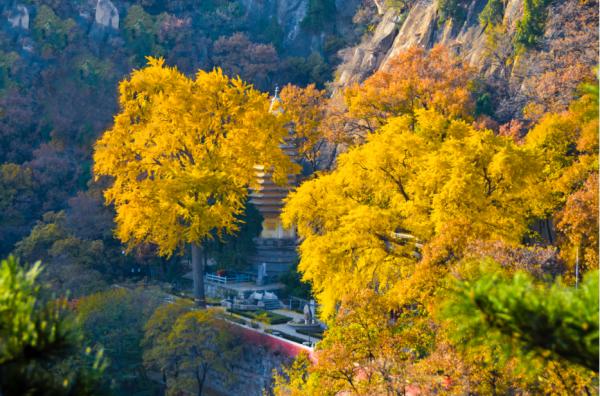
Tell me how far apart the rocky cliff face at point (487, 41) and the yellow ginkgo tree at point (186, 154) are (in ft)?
30.6

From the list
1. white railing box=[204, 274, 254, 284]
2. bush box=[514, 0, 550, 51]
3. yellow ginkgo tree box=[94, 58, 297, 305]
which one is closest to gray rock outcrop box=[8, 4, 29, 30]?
white railing box=[204, 274, 254, 284]

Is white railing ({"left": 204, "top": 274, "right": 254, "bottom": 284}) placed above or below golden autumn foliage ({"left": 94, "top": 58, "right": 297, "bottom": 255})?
below

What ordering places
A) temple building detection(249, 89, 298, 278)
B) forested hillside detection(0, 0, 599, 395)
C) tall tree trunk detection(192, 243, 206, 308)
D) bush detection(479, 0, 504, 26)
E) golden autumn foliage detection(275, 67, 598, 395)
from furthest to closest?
bush detection(479, 0, 504, 26) → temple building detection(249, 89, 298, 278) → tall tree trunk detection(192, 243, 206, 308) → golden autumn foliage detection(275, 67, 598, 395) → forested hillside detection(0, 0, 599, 395)

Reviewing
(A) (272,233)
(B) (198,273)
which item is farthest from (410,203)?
(A) (272,233)

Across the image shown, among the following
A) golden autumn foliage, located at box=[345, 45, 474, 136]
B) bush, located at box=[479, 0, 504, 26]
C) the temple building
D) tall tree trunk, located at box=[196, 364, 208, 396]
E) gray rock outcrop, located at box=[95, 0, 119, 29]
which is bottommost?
tall tree trunk, located at box=[196, 364, 208, 396]

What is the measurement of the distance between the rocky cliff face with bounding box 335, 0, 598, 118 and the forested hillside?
0.12m

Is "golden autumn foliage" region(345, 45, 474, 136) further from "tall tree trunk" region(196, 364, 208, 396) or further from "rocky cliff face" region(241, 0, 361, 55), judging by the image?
"rocky cliff face" region(241, 0, 361, 55)

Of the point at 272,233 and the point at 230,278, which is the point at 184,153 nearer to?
the point at 230,278

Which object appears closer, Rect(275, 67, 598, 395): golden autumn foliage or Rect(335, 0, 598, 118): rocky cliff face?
Rect(275, 67, 598, 395): golden autumn foliage

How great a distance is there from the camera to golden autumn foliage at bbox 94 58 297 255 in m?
31.3

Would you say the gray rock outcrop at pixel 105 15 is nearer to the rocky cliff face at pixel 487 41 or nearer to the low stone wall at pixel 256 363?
the rocky cliff face at pixel 487 41

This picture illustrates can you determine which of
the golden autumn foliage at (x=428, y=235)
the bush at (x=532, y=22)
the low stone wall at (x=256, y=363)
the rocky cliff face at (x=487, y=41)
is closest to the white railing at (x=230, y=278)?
the low stone wall at (x=256, y=363)

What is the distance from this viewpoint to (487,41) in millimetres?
40531

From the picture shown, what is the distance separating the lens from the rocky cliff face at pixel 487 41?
3453cm
